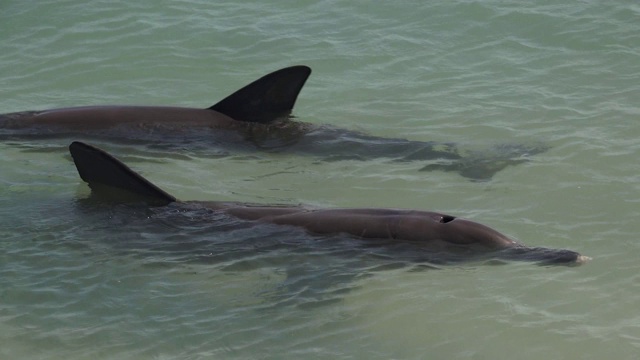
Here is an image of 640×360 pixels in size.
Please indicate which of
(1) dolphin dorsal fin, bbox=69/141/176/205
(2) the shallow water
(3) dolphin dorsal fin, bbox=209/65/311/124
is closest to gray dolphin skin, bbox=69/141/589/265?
(1) dolphin dorsal fin, bbox=69/141/176/205

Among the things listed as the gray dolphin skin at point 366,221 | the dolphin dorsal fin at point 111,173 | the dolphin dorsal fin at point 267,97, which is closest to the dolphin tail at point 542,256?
the gray dolphin skin at point 366,221

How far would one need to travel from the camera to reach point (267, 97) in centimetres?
1041

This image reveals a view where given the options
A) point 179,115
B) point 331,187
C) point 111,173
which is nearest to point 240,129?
point 179,115

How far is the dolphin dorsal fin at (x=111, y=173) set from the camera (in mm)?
8312

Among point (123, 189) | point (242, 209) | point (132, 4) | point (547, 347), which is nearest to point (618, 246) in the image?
point (547, 347)

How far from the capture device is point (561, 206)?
28.4 ft

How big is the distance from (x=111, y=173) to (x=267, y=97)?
7.63 feet

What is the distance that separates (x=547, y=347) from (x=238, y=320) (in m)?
1.80

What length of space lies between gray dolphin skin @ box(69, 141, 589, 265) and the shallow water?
0.12 m

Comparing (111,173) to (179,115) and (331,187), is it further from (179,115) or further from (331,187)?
(179,115)

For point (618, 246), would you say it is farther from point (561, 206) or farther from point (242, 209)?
point (242, 209)

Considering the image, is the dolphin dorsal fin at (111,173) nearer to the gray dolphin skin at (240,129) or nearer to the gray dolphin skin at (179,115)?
the gray dolphin skin at (240,129)

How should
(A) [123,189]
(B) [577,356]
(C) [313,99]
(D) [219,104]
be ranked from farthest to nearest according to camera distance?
1. (C) [313,99]
2. (D) [219,104]
3. (A) [123,189]
4. (B) [577,356]

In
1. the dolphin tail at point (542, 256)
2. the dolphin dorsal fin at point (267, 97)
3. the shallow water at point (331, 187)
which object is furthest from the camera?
the dolphin dorsal fin at point (267, 97)
